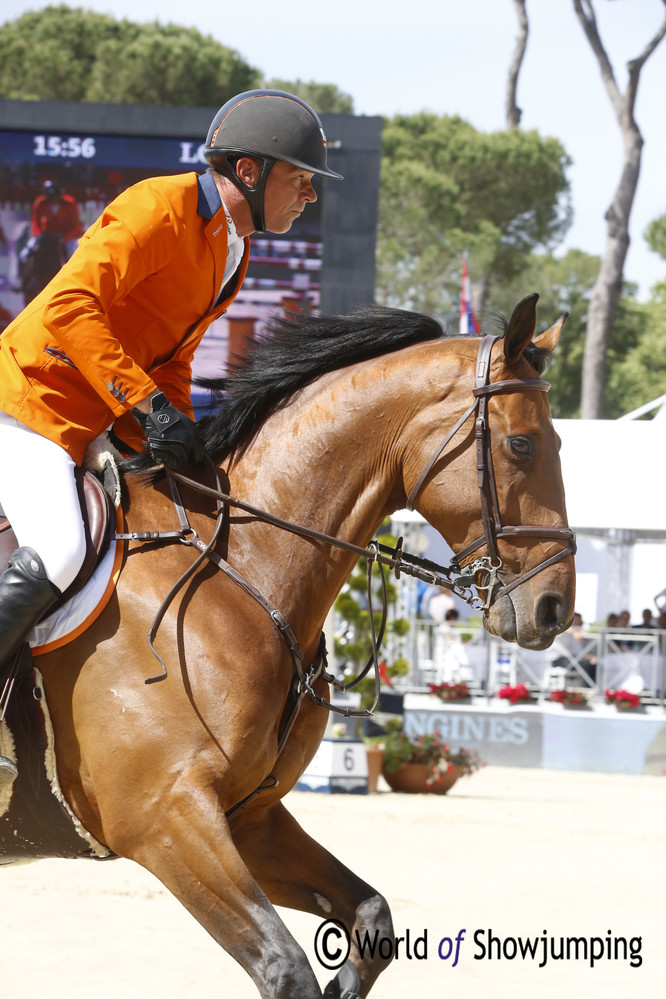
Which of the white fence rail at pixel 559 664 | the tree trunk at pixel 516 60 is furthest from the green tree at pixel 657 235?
the white fence rail at pixel 559 664

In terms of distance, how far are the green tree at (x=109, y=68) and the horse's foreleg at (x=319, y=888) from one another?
32.3 m

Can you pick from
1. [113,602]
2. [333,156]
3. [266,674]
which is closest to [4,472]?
[113,602]

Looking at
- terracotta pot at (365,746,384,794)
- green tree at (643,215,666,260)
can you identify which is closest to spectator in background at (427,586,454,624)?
terracotta pot at (365,746,384,794)

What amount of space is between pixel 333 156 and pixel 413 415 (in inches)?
332

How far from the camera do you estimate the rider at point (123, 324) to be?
2.92m

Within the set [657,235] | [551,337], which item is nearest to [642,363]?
[657,235]

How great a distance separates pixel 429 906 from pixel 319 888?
3.49 meters

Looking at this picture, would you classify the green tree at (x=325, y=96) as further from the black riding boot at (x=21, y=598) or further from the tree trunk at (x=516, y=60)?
the black riding boot at (x=21, y=598)

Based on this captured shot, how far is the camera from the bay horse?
281 centimetres

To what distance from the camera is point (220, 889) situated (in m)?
2.69

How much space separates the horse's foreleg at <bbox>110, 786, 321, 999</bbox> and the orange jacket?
1019 millimetres

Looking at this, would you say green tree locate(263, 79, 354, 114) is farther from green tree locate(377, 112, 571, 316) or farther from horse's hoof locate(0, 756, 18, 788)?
horse's hoof locate(0, 756, 18, 788)

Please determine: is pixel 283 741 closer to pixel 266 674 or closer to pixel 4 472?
pixel 266 674

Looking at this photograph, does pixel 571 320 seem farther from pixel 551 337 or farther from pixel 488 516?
pixel 488 516
